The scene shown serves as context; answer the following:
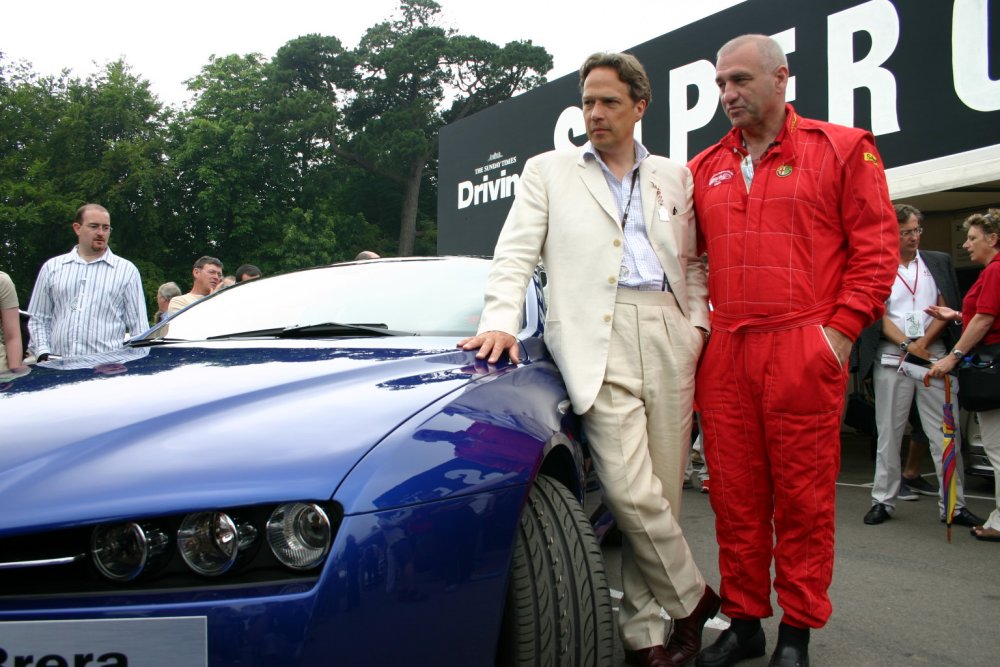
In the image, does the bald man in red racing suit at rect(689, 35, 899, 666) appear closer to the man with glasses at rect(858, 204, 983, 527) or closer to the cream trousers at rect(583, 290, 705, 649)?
the cream trousers at rect(583, 290, 705, 649)

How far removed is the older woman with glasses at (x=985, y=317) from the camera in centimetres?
427

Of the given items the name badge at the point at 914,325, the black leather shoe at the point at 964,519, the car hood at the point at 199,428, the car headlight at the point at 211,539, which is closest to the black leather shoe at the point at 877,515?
the black leather shoe at the point at 964,519

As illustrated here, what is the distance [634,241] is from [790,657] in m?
1.28

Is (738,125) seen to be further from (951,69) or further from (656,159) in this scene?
(951,69)

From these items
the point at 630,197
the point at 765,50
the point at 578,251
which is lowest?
the point at 578,251

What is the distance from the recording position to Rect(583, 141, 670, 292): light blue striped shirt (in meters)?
2.51

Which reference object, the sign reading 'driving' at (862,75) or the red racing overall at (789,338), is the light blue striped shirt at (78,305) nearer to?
the red racing overall at (789,338)

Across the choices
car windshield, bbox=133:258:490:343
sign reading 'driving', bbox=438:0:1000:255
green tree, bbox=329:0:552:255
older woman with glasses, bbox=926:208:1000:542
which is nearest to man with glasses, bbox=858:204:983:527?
older woman with glasses, bbox=926:208:1000:542

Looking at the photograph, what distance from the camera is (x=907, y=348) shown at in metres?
4.68

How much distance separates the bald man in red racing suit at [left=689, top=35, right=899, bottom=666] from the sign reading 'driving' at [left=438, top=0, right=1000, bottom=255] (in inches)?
A: 169

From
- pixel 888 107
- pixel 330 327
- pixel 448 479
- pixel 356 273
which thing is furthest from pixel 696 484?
pixel 448 479

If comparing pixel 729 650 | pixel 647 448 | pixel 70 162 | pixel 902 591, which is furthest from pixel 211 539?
pixel 70 162

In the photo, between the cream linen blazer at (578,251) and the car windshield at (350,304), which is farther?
the car windshield at (350,304)

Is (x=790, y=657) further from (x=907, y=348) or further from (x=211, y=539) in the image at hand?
(x=907, y=348)
